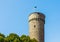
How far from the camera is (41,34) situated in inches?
1577

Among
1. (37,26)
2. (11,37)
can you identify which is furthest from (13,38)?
(37,26)

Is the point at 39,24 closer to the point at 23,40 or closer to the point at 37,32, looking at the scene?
the point at 37,32

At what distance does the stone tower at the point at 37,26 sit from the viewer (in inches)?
1563

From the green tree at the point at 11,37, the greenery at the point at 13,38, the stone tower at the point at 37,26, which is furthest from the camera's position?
the stone tower at the point at 37,26

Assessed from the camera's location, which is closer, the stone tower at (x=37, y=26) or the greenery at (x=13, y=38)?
the greenery at (x=13, y=38)

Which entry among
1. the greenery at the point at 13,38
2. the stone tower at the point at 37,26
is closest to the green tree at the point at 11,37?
the greenery at the point at 13,38

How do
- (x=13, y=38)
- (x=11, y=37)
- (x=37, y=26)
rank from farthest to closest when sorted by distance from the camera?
(x=37, y=26) → (x=11, y=37) → (x=13, y=38)

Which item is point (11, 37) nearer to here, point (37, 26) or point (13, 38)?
point (13, 38)

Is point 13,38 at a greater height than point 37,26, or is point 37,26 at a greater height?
point 37,26

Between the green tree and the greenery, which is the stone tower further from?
the green tree

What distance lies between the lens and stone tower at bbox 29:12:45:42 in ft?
130

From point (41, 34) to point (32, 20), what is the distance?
2.20 metres

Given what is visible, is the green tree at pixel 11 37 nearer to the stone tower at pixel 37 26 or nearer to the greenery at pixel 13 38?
the greenery at pixel 13 38

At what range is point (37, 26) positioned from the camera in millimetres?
40062
